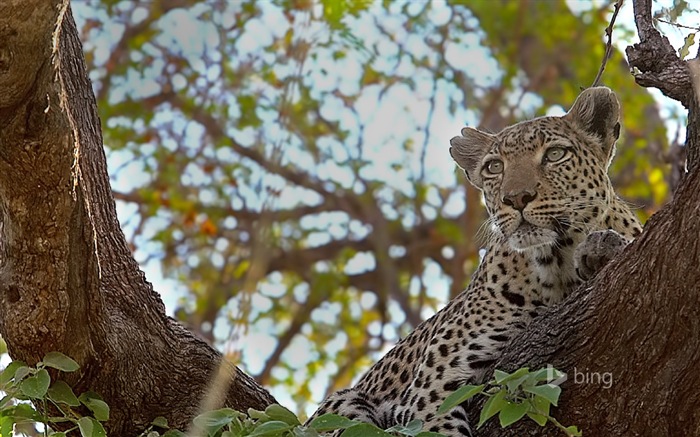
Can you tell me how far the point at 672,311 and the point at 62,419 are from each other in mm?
2491

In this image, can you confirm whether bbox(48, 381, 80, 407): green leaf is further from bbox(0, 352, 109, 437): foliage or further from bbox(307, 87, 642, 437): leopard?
bbox(307, 87, 642, 437): leopard

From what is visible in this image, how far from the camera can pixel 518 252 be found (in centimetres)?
646

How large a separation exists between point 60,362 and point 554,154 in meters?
3.01

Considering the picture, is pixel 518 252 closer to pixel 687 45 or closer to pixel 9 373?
pixel 687 45

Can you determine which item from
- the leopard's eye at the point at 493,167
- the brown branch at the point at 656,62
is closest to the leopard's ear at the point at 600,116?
the leopard's eye at the point at 493,167

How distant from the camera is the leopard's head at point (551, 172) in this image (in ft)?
20.7

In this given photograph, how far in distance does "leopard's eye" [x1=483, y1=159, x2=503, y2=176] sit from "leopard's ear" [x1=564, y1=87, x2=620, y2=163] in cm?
50

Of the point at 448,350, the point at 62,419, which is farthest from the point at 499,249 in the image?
the point at 62,419

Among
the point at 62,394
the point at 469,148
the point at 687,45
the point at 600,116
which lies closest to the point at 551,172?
the point at 600,116

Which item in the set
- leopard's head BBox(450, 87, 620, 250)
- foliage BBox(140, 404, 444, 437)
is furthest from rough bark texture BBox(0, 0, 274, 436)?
leopard's head BBox(450, 87, 620, 250)

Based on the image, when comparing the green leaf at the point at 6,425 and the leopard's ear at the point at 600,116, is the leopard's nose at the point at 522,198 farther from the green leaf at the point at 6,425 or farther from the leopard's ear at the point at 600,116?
the green leaf at the point at 6,425

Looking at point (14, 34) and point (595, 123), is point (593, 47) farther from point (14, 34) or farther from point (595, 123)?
point (14, 34)

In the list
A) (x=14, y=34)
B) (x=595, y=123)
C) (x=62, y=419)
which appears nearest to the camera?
(x=14, y=34)

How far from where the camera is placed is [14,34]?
167 inches
